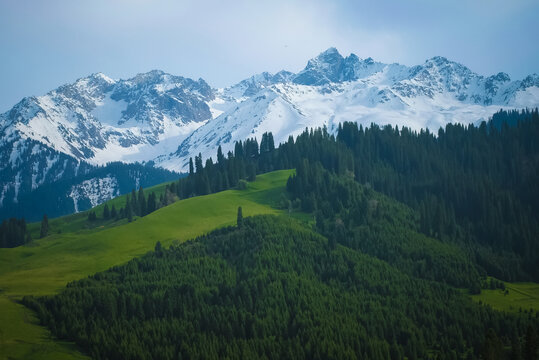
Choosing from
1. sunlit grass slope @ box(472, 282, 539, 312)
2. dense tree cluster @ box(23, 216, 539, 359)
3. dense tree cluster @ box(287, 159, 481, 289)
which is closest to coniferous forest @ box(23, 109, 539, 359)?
dense tree cluster @ box(23, 216, 539, 359)

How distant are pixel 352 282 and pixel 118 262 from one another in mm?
68042

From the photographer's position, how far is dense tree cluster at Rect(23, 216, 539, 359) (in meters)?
125

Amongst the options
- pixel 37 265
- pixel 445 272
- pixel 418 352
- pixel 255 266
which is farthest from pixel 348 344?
pixel 37 265

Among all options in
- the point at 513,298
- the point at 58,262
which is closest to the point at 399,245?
the point at 513,298

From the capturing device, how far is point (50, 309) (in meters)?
137

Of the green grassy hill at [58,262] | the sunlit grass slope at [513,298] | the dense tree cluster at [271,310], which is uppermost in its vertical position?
the green grassy hill at [58,262]

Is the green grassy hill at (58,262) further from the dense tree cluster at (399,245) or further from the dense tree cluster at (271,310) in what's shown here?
the dense tree cluster at (399,245)

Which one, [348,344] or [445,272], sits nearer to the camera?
[348,344]

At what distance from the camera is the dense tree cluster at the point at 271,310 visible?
411ft

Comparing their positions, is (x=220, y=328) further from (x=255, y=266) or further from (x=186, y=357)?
(x=255, y=266)

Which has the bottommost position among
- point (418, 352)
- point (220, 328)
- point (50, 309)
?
point (418, 352)

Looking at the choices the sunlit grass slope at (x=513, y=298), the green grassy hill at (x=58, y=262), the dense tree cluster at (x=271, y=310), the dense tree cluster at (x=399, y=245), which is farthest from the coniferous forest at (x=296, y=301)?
the green grassy hill at (x=58, y=262)

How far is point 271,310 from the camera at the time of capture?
139250mm

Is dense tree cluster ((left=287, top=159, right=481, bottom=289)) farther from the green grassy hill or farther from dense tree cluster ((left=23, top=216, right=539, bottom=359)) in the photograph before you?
the green grassy hill
